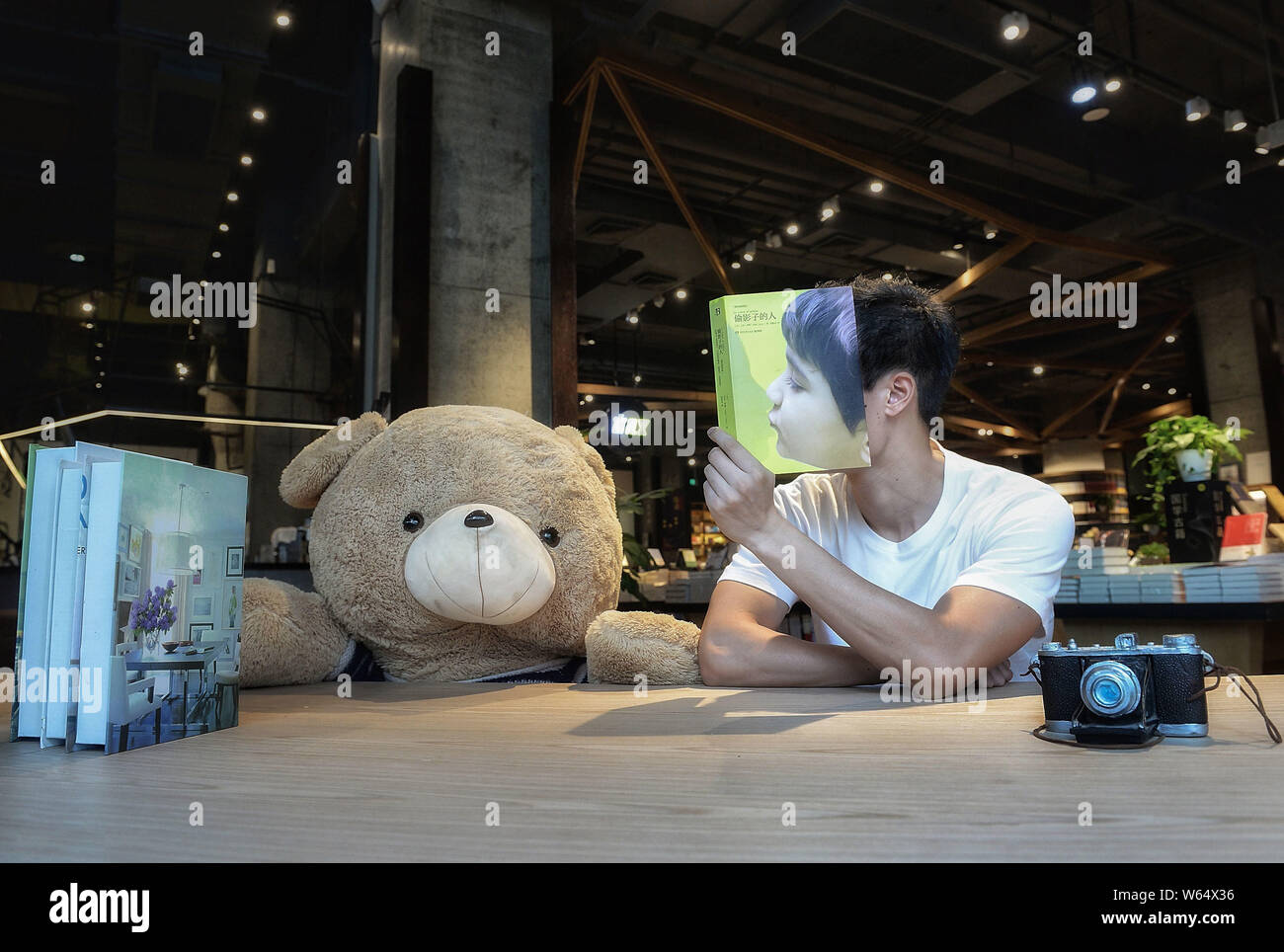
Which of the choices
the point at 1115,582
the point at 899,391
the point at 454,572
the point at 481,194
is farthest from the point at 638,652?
the point at 481,194

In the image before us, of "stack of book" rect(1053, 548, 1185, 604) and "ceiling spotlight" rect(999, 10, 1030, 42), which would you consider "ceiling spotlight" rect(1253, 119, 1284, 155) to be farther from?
"stack of book" rect(1053, 548, 1185, 604)

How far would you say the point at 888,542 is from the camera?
1690 mm

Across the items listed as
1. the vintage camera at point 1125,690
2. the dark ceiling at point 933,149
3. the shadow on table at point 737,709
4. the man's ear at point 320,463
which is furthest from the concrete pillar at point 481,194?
the vintage camera at point 1125,690

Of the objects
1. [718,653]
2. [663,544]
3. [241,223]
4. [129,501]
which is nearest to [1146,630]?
[718,653]

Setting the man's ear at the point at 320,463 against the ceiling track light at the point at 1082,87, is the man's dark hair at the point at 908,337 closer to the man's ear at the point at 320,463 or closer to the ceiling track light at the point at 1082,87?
the man's ear at the point at 320,463

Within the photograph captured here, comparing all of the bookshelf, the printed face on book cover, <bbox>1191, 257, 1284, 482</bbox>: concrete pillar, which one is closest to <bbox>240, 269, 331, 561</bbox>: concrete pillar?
the printed face on book cover

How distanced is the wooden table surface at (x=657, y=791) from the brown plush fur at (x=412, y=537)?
20.9 inches

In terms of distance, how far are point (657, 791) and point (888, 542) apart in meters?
1.13

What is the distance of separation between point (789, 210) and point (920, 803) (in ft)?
25.7

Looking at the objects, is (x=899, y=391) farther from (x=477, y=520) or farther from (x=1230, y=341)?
(x=1230, y=341)

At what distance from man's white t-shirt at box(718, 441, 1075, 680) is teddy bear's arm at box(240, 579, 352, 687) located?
79cm

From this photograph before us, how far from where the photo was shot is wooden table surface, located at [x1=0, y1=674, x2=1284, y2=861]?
534 mm

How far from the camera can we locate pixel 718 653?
1.48 m
